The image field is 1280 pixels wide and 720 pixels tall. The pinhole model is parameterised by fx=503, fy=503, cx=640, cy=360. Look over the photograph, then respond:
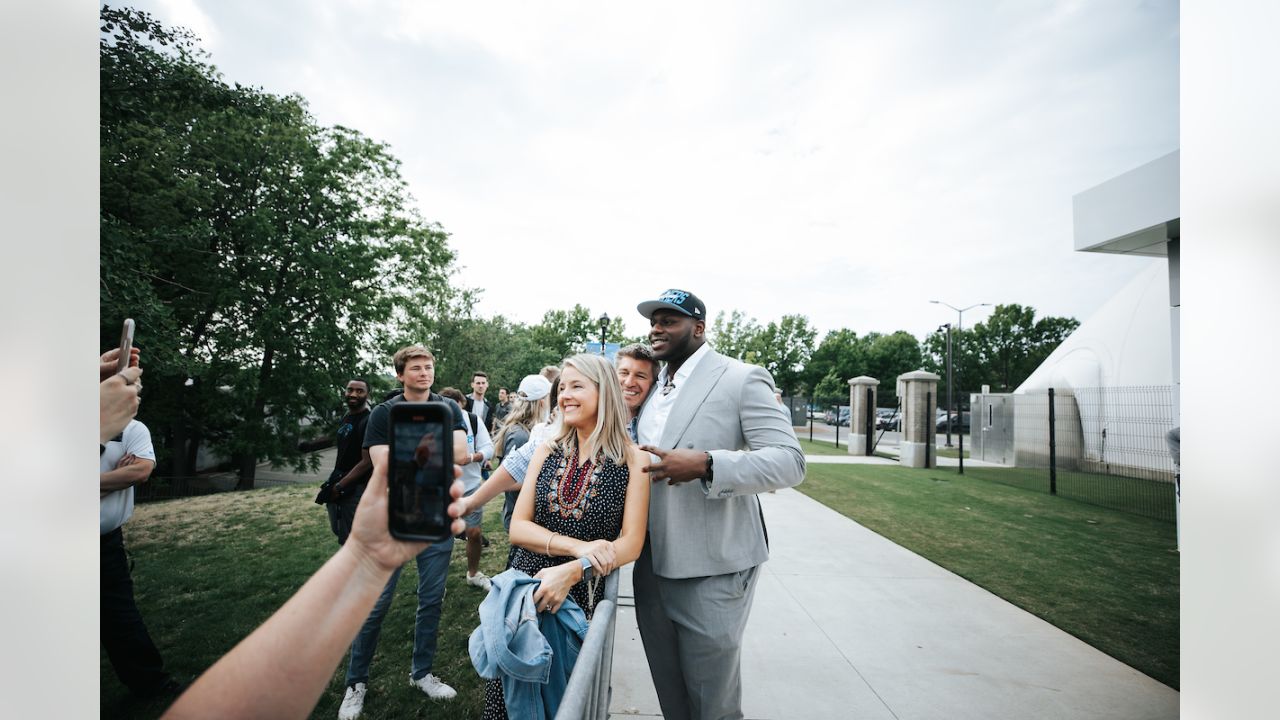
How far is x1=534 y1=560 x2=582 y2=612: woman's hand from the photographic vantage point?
1.82 metres

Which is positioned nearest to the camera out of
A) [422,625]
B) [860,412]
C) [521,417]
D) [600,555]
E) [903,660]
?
[600,555]

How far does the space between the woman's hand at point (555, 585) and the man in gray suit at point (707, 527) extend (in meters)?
0.50

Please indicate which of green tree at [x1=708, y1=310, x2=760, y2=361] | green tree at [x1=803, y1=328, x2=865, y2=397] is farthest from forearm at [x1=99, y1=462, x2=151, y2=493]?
green tree at [x1=803, y1=328, x2=865, y2=397]

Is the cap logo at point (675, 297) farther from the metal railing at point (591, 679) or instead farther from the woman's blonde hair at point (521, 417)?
the woman's blonde hair at point (521, 417)

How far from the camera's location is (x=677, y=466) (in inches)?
80.9

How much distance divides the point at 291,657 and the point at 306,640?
0.03 meters

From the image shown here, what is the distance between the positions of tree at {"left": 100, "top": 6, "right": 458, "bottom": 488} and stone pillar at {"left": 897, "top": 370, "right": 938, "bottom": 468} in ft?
60.1

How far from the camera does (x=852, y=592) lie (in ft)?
17.6

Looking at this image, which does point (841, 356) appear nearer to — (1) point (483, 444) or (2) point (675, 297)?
(1) point (483, 444)

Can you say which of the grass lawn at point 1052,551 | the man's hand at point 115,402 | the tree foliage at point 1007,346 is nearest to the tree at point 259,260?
the man's hand at point 115,402

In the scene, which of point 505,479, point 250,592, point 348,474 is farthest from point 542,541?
point 250,592

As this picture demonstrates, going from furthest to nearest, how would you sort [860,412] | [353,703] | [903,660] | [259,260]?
[860,412] → [259,260] → [903,660] → [353,703]

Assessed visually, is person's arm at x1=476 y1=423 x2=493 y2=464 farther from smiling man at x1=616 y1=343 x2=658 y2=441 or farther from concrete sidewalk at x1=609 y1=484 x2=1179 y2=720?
smiling man at x1=616 y1=343 x2=658 y2=441
